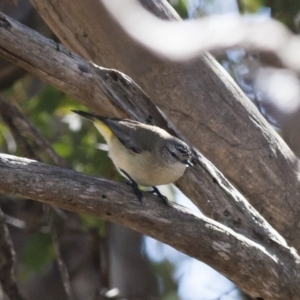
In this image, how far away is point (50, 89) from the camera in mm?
4570

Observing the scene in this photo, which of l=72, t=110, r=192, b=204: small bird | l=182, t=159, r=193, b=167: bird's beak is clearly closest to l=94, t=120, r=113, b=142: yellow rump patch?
l=72, t=110, r=192, b=204: small bird

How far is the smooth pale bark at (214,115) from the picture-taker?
3617 mm

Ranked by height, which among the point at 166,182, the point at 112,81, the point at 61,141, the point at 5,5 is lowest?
the point at 166,182

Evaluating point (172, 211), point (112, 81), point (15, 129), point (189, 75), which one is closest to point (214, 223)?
point (172, 211)

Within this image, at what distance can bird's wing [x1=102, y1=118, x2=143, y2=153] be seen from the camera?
3.12m

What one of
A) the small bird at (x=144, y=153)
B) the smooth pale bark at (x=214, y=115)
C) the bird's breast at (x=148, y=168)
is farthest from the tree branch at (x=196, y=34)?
the bird's breast at (x=148, y=168)

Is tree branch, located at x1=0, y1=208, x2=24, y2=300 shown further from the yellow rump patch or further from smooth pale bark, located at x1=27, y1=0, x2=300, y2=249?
smooth pale bark, located at x1=27, y1=0, x2=300, y2=249

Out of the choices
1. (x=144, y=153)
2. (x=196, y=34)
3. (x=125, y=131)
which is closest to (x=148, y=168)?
(x=144, y=153)

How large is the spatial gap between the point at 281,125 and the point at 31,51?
167 cm

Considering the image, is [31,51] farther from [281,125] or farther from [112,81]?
[281,125]

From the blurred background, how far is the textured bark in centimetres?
106

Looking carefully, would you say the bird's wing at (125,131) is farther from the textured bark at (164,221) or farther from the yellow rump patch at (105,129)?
the textured bark at (164,221)

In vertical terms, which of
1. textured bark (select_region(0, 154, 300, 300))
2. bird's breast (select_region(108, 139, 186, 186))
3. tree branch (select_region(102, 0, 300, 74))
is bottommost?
textured bark (select_region(0, 154, 300, 300))

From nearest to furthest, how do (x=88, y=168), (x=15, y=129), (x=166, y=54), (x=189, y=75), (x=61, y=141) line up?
(x=166, y=54)
(x=189, y=75)
(x=15, y=129)
(x=88, y=168)
(x=61, y=141)
